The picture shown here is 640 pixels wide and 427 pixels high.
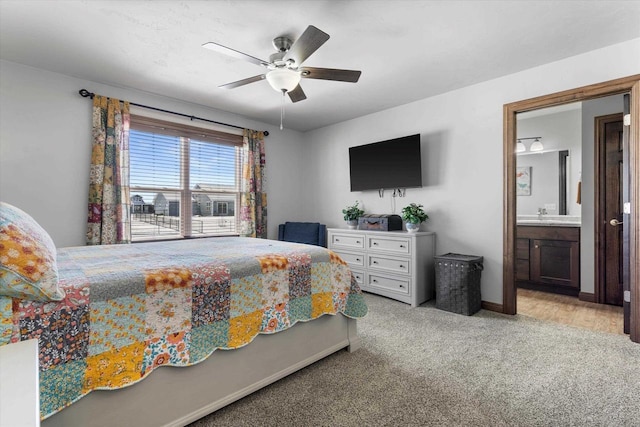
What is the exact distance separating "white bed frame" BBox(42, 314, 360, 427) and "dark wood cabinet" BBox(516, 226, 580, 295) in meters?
3.35

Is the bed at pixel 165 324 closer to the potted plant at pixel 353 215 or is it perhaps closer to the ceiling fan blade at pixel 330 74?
the ceiling fan blade at pixel 330 74

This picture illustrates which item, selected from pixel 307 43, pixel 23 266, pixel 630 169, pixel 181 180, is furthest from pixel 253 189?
pixel 630 169

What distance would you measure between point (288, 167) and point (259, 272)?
349 centimetres

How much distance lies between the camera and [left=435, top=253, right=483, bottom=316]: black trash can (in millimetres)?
3104

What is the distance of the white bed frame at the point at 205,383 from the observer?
1.29 meters

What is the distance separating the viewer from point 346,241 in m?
4.19

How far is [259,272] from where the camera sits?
1.83 meters

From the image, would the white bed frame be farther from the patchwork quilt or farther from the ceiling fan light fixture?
the ceiling fan light fixture

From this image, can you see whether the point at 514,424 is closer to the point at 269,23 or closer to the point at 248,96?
the point at 269,23

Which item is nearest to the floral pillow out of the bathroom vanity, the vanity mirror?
the bathroom vanity

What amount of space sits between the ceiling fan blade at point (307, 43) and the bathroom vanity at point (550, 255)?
3.78 m

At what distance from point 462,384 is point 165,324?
1.77 meters

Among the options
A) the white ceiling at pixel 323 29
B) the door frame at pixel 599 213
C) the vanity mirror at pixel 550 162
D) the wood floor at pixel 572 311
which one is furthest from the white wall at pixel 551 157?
the white ceiling at pixel 323 29

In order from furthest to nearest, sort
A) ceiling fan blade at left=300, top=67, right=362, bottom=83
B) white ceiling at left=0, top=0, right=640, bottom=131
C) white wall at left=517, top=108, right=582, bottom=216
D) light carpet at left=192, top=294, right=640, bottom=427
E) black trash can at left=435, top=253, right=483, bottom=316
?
white wall at left=517, top=108, right=582, bottom=216 < black trash can at left=435, top=253, right=483, bottom=316 < ceiling fan blade at left=300, top=67, right=362, bottom=83 < white ceiling at left=0, top=0, right=640, bottom=131 < light carpet at left=192, top=294, right=640, bottom=427
